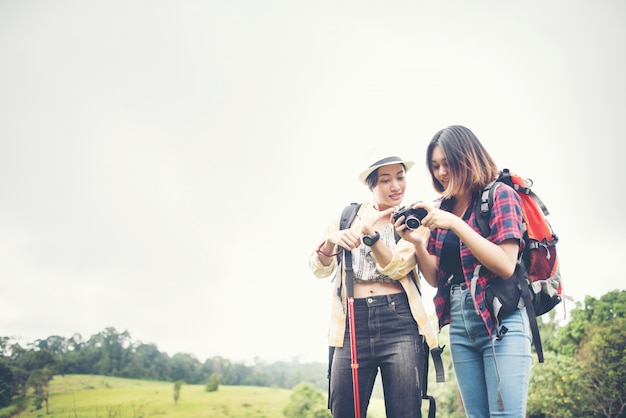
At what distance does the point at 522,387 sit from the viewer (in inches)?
70.9

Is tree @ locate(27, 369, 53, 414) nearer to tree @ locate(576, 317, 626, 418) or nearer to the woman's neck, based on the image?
the woman's neck

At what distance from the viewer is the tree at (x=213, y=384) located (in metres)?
12.8

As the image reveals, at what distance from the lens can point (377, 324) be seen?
7.58 ft

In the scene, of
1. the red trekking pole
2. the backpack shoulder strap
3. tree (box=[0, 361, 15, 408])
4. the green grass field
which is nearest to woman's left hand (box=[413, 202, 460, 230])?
the backpack shoulder strap

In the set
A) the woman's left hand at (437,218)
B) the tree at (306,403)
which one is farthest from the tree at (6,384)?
the woman's left hand at (437,218)

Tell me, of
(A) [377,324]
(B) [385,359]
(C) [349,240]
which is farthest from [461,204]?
(B) [385,359]

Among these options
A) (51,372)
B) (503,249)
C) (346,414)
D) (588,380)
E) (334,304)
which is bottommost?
(588,380)

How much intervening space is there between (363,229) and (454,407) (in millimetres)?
11054

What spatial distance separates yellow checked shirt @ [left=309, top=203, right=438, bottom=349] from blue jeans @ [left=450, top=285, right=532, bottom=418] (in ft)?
0.69

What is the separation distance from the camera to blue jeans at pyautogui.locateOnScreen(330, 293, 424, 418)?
2.20 metres

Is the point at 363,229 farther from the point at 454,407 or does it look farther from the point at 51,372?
the point at 51,372

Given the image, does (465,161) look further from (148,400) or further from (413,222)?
(148,400)

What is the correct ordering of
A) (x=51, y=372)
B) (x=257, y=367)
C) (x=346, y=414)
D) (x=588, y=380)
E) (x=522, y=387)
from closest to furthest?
1. (x=522, y=387)
2. (x=346, y=414)
3. (x=588, y=380)
4. (x=51, y=372)
5. (x=257, y=367)

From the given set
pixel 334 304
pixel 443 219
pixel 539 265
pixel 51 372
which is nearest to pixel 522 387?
pixel 539 265
